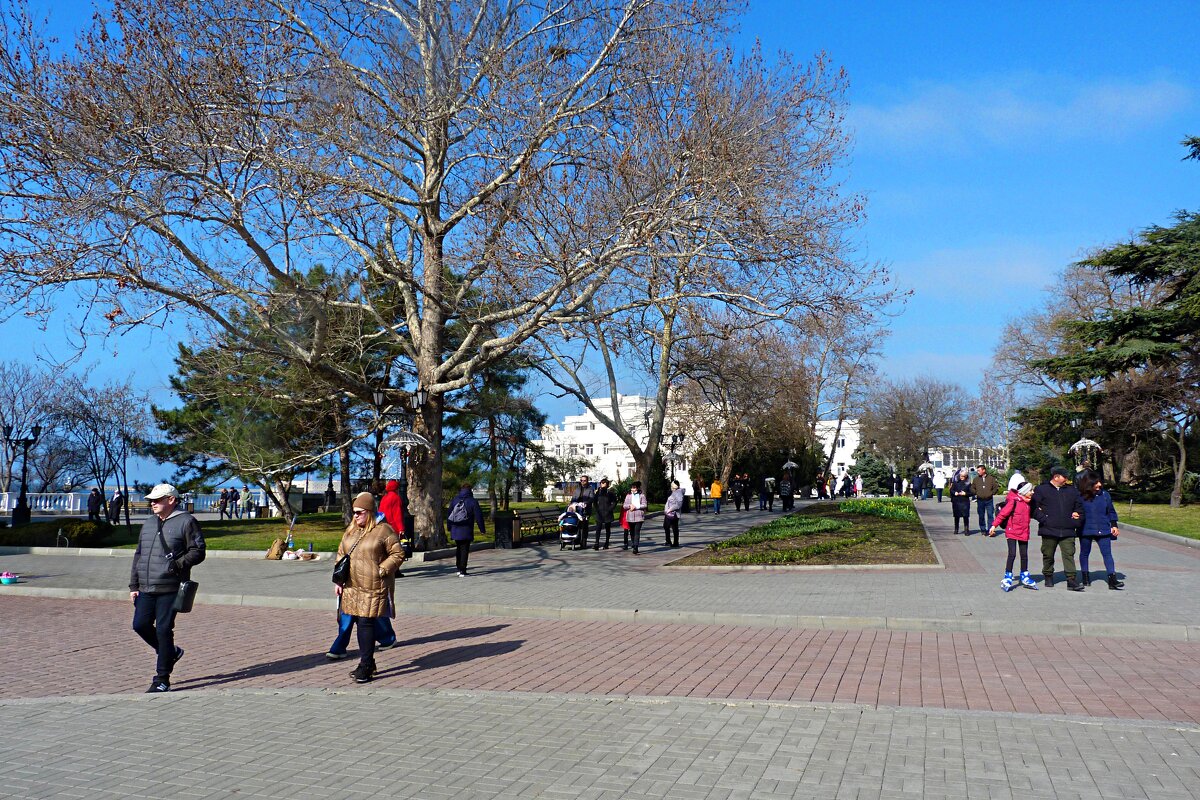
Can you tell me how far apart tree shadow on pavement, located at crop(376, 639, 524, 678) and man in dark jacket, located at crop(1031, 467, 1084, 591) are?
24.9ft

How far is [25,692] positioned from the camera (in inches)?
327

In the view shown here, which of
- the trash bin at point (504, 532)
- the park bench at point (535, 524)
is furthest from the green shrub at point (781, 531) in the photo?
the trash bin at point (504, 532)

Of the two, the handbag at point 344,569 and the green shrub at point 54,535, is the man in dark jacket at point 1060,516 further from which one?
the green shrub at point 54,535

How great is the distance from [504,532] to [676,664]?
1442 centimetres

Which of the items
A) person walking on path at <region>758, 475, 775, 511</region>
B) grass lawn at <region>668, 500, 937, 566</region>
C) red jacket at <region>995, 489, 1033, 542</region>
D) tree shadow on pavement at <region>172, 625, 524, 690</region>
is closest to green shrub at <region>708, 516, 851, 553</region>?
grass lawn at <region>668, 500, 937, 566</region>

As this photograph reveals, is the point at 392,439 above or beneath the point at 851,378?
beneath

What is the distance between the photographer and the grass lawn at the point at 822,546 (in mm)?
17453

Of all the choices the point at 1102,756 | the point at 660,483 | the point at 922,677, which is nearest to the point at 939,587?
the point at 922,677

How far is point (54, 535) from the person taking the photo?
26094mm

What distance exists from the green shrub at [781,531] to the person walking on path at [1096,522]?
7951 mm

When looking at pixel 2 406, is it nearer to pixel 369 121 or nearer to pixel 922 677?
pixel 369 121

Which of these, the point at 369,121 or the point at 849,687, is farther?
the point at 369,121

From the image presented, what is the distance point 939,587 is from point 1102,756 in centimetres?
833

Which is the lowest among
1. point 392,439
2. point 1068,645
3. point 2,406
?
point 1068,645
